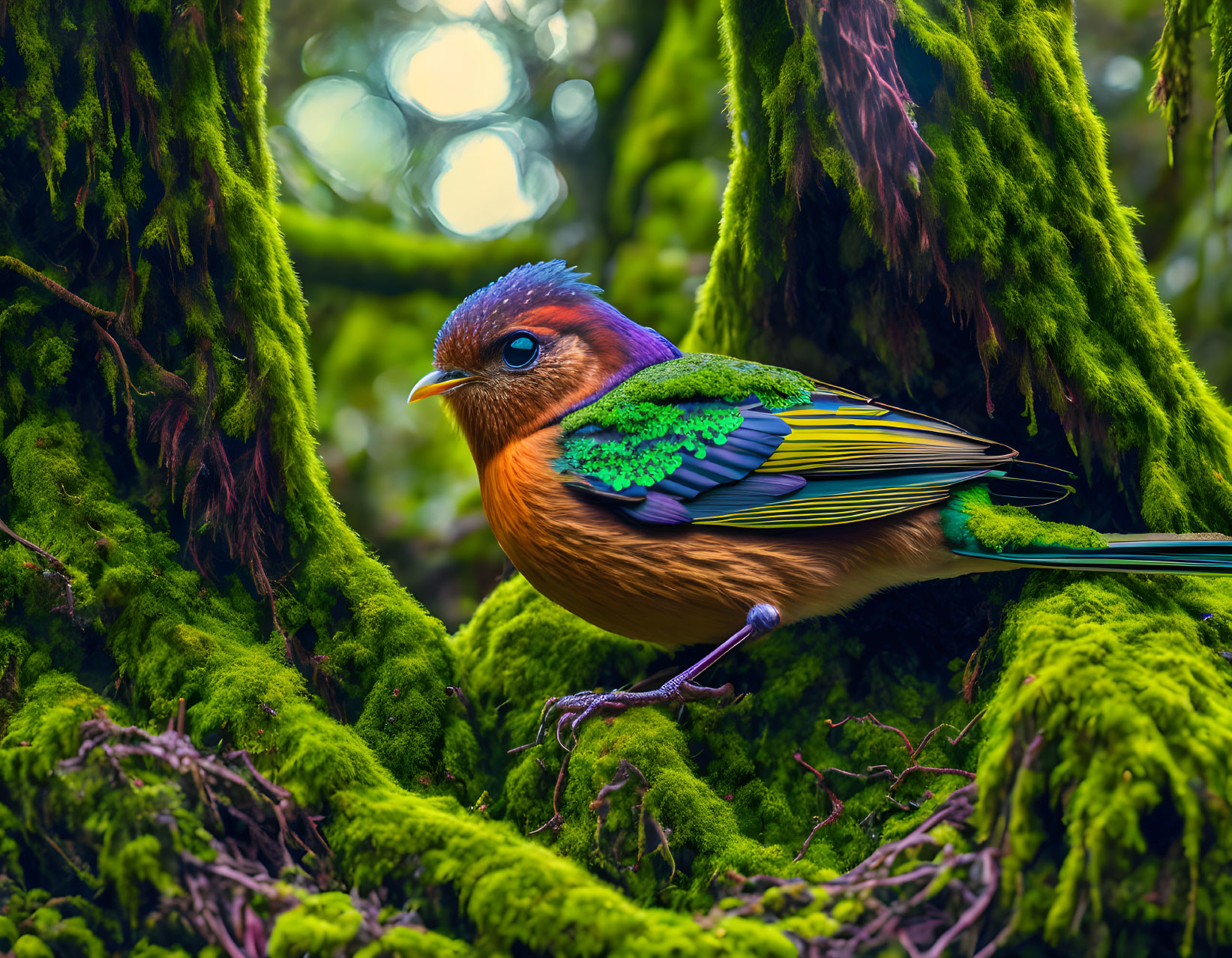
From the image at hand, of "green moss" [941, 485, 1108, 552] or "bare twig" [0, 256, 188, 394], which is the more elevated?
"bare twig" [0, 256, 188, 394]

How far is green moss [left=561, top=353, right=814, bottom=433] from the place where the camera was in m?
3.68

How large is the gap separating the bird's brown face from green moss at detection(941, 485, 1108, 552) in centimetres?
167

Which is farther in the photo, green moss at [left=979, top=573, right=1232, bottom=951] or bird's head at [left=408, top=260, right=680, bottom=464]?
bird's head at [left=408, top=260, right=680, bottom=464]

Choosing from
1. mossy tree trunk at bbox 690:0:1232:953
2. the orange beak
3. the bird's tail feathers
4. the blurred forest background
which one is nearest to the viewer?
the bird's tail feathers

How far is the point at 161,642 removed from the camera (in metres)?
3.07

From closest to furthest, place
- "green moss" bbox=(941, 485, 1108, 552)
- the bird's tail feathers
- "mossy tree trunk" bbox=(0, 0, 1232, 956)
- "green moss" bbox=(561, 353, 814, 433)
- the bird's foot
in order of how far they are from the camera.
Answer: "mossy tree trunk" bbox=(0, 0, 1232, 956)
the bird's tail feathers
"green moss" bbox=(941, 485, 1108, 552)
the bird's foot
"green moss" bbox=(561, 353, 814, 433)

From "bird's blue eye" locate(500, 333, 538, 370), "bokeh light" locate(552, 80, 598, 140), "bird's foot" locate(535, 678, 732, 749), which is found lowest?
"bird's foot" locate(535, 678, 732, 749)

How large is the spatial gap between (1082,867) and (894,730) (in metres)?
1.15

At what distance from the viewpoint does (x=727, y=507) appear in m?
3.54

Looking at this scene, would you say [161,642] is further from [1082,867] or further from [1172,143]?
[1172,143]

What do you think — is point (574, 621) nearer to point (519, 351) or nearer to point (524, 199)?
point (519, 351)

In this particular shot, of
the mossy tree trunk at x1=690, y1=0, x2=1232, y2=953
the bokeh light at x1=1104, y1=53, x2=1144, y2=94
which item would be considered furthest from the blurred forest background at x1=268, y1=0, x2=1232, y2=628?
the mossy tree trunk at x1=690, y1=0, x2=1232, y2=953

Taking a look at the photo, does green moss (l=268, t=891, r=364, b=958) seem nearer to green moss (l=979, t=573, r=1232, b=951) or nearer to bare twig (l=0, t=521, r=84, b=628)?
bare twig (l=0, t=521, r=84, b=628)

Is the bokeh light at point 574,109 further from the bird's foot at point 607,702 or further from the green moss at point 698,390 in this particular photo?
the bird's foot at point 607,702
